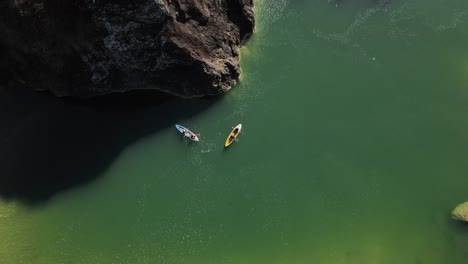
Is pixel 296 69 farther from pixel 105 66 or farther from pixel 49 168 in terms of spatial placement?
pixel 49 168

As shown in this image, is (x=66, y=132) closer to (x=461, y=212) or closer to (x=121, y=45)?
(x=121, y=45)

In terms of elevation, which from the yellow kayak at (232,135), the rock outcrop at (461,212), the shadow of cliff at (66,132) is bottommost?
the shadow of cliff at (66,132)

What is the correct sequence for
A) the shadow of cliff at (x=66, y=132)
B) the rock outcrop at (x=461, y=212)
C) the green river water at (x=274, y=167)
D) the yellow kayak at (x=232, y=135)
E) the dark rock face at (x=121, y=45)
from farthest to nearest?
1. the yellow kayak at (x=232, y=135)
2. the shadow of cliff at (x=66, y=132)
3. the rock outcrop at (x=461, y=212)
4. the green river water at (x=274, y=167)
5. the dark rock face at (x=121, y=45)

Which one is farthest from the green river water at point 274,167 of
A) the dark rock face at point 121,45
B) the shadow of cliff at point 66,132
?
the dark rock face at point 121,45

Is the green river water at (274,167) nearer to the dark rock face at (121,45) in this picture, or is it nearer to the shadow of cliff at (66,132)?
the shadow of cliff at (66,132)

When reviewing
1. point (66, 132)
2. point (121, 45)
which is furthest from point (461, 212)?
point (66, 132)

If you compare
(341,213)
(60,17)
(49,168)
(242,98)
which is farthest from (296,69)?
(49,168)
